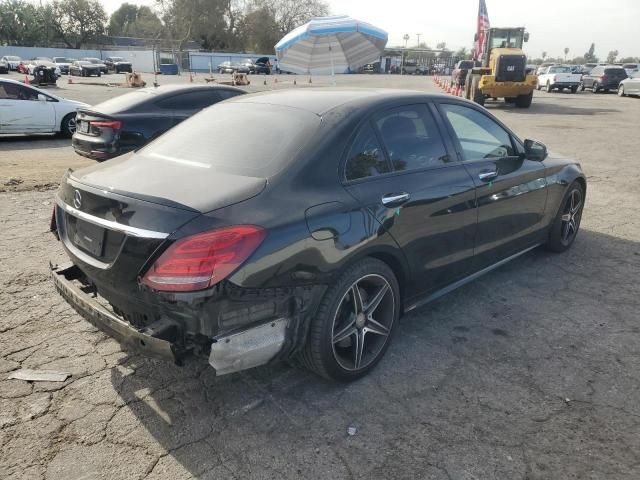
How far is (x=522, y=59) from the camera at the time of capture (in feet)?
64.6

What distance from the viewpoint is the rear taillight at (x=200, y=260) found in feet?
7.53

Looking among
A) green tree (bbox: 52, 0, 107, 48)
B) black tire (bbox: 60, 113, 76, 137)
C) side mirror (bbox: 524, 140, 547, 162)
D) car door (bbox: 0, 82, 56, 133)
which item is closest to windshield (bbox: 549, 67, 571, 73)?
black tire (bbox: 60, 113, 76, 137)

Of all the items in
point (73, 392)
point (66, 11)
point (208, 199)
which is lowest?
point (73, 392)

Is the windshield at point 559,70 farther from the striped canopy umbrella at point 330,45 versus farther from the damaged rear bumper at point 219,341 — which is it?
the damaged rear bumper at point 219,341

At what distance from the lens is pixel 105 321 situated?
2.63 metres

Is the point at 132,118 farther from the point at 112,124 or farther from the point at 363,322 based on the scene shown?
the point at 363,322

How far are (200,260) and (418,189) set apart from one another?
156 centimetres

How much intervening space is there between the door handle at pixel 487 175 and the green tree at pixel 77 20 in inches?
4036

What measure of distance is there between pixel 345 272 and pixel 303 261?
1.09 ft

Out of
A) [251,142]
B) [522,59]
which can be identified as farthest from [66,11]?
[251,142]

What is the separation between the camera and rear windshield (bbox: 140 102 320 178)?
2809 mm

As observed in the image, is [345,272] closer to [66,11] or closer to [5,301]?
[5,301]

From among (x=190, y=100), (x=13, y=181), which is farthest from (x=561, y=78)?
(x=13, y=181)

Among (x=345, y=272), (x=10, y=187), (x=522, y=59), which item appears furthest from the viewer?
(x=522, y=59)
